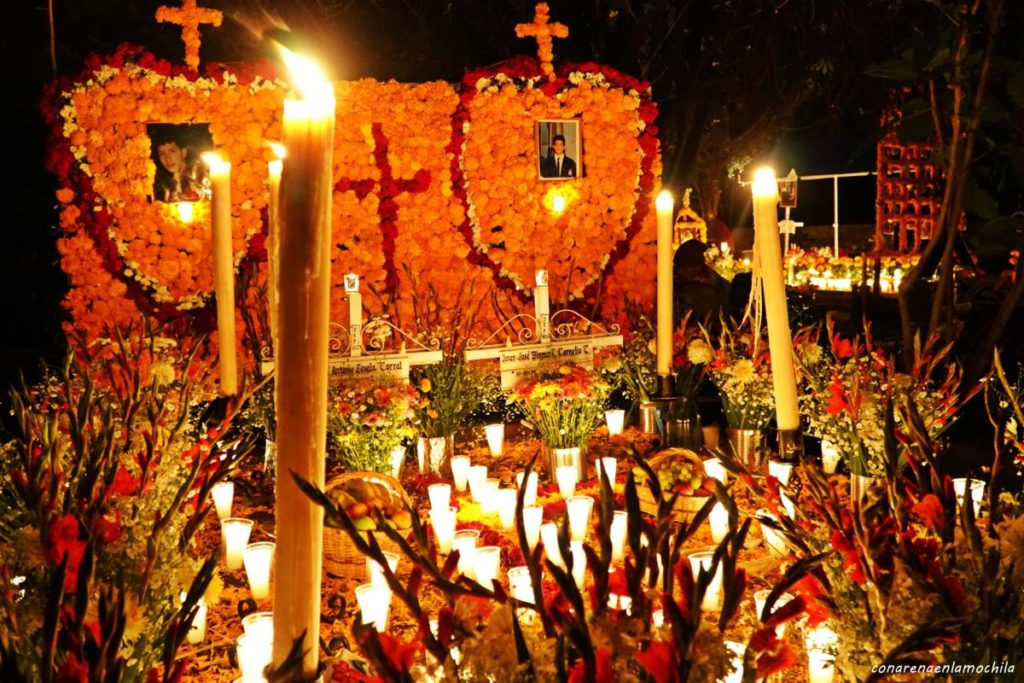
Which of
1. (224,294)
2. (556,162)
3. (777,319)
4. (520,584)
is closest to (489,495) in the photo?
(520,584)

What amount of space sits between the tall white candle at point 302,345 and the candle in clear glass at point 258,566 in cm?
209

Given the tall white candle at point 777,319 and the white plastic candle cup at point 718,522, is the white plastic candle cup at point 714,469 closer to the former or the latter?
the white plastic candle cup at point 718,522

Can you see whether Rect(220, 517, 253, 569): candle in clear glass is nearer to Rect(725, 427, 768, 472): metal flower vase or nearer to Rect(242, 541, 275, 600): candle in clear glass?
Rect(242, 541, 275, 600): candle in clear glass

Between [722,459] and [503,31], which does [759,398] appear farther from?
[503,31]

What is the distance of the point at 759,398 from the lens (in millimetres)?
4191

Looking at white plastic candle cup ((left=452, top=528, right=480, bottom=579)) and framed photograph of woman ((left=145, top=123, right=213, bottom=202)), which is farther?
framed photograph of woman ((left=145, top=123, right=213, bottom=202))

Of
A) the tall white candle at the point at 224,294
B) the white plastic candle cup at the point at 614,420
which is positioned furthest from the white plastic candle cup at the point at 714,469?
the tall white candle at the point at 224,294

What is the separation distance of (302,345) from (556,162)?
269 inches

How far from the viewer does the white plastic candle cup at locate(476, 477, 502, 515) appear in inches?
147

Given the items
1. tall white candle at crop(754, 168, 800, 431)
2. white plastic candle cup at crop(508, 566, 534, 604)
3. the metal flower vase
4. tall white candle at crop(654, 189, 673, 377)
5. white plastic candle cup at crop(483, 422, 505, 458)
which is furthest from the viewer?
white plastic candle cup at crop(483, 422, 505, 458)

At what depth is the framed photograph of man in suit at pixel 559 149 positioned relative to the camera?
→ 7504 millimetres

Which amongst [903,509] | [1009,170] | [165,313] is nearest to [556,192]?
[165,313]

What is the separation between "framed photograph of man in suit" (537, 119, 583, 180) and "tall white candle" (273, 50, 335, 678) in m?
6.71

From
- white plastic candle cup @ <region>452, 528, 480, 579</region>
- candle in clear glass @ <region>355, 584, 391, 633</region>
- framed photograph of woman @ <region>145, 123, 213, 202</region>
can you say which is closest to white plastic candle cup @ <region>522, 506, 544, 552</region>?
white plastic candle cup @ <region>452, 528, 480, 579</region>
